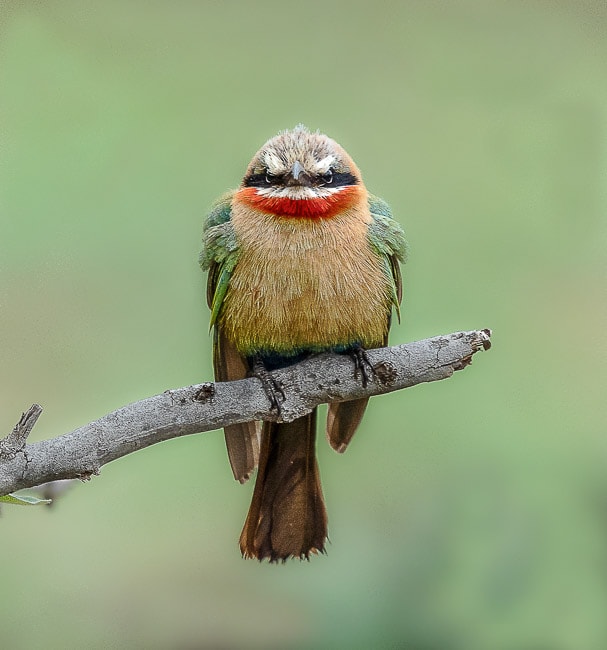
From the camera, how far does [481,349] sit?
113 cm

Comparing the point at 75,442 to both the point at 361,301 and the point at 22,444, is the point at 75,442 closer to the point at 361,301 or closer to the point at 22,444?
the point at 22,444

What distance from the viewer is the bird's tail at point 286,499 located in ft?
4.58

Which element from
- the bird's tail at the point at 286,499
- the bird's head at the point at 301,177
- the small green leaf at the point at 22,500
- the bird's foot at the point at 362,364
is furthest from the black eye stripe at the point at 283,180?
the small green leaf at the point at 22,500

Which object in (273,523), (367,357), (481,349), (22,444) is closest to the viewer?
(22,444)

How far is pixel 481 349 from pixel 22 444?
20.7 inches

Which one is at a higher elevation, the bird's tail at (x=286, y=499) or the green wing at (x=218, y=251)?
the green wing at (x=218, y=251)

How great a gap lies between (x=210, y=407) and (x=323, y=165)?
1.24 feet

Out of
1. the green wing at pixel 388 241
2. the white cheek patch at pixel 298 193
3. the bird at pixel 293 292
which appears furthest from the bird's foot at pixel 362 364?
the white cheek patch at pixel 298 193

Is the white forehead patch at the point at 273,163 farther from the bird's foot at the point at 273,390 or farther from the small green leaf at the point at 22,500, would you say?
the small green leaf at the point at 22,500

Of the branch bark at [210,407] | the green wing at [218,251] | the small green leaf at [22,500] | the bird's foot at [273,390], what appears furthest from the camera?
the green wing at [218,251]

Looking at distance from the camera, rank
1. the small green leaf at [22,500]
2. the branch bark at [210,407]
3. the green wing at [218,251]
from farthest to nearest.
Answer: the green wing at [218,251] < the branch bark at [210,407] < the small green leaf at [22,500]

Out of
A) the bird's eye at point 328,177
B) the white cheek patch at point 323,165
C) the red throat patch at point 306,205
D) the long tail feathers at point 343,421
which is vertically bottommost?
the long tail feathers at point 343,421

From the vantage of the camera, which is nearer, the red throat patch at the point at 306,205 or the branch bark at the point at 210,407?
the branch bark at the point at 210,407

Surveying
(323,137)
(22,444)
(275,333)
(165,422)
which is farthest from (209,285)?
(22,444)
